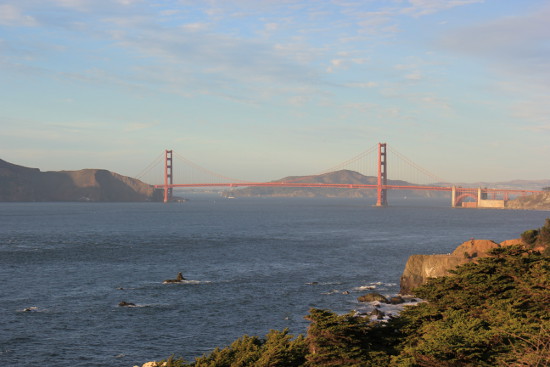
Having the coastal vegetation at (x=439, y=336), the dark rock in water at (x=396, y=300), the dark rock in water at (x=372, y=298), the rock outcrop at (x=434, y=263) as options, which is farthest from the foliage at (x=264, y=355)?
the rock outcrop at (x=434, y=263)

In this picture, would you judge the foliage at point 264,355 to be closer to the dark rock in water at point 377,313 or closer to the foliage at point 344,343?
the foliage at point 344,343

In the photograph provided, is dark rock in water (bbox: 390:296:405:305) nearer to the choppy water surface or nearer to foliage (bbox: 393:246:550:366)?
the choppy water surface

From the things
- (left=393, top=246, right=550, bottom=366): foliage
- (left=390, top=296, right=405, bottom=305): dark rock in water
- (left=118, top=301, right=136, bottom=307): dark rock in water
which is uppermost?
(left=393, top=246, right=550, bottom=366): foliage

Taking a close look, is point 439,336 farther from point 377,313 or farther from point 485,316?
point 377,313

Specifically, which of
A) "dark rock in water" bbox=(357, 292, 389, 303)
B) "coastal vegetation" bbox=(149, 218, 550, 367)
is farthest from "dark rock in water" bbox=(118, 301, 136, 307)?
"coastal vegetation" bbox=(149, 218, 550, 367)

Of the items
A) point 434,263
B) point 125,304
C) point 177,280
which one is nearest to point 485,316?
point 434,263
